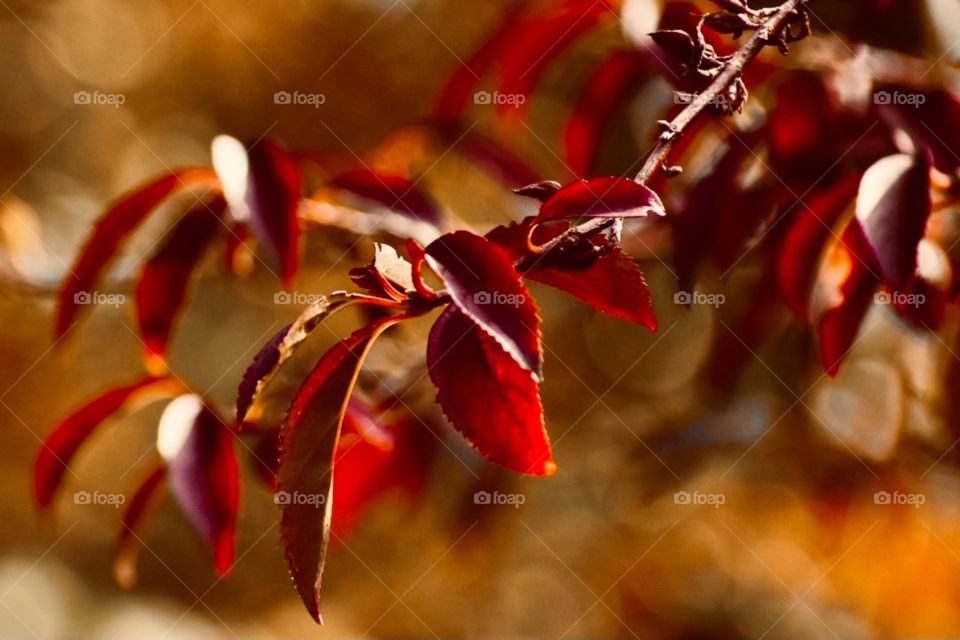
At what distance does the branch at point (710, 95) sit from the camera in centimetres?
49

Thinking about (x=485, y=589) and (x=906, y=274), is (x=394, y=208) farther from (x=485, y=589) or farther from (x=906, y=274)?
(x=485, y=589)

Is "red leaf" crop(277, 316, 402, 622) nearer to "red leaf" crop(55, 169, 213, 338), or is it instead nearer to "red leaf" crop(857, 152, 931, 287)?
"red leaf" crop(857, 152, 931, 287)

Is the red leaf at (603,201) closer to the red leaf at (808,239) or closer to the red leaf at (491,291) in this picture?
the red leaf at (491,291)

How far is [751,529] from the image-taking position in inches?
79.4

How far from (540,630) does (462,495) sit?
3.11 ft

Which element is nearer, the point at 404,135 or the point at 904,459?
the point at 404,135

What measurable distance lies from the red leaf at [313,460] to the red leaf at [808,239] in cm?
53

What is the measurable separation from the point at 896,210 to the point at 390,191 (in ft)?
1.74

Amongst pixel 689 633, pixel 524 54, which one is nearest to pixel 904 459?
pixel 524 54

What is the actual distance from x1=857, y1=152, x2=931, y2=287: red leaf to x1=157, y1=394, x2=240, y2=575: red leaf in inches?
22.8

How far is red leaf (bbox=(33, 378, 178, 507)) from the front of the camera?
921mm

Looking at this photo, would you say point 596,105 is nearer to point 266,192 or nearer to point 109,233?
point 266,192

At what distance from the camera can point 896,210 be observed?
689mm

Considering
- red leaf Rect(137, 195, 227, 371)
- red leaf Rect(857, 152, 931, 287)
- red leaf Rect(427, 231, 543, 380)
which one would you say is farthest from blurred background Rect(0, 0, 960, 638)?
red leaf Rect(427, 231, 543, 380)
